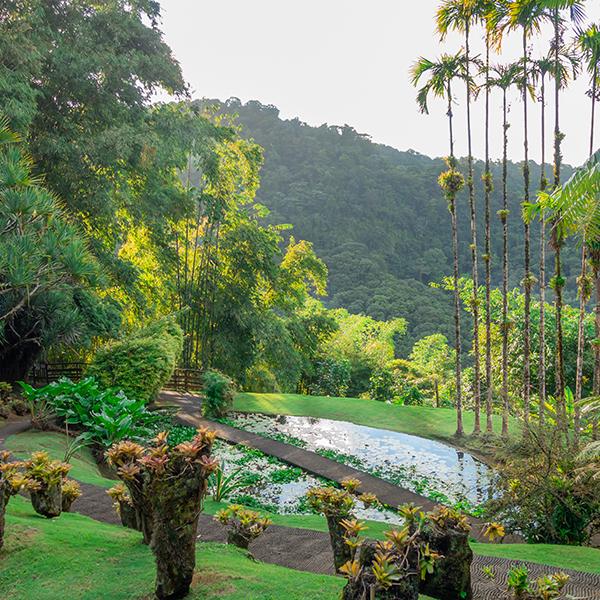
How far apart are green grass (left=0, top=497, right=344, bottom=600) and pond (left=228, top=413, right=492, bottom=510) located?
14.0 ft

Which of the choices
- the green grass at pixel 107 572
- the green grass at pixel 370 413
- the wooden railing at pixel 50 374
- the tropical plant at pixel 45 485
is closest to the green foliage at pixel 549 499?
the green grass at pixel 107 572

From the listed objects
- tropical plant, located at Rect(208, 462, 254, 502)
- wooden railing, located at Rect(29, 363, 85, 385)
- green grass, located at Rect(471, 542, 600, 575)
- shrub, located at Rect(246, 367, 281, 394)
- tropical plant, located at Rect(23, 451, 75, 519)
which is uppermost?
tropical plant, located at Rect(23, 451, 75, 519)

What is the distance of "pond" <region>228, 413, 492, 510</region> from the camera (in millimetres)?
7295

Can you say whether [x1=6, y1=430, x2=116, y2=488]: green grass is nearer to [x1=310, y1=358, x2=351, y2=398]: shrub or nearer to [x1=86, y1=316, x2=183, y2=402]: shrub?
[x1=86, y1=316, x2=183, y2=402]: shrub

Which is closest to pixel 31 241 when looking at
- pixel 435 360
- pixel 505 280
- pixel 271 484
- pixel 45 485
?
pixel 45 485

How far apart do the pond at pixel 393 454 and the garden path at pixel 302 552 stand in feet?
8.80

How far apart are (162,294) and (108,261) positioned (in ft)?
14.3

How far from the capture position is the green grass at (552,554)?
Result: 12.8 feet

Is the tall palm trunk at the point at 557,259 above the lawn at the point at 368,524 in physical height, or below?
above

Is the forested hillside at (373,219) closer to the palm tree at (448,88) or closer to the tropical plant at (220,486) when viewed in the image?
the palm tree at (448,88)

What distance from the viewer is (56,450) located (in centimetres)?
705

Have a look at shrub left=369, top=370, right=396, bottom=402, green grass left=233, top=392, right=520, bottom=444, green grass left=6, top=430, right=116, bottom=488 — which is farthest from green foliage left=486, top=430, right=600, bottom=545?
shrub left=369, top=370, right=396, bottom=402

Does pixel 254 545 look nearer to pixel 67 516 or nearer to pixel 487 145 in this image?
pixel 67 516

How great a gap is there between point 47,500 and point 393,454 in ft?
21.9
